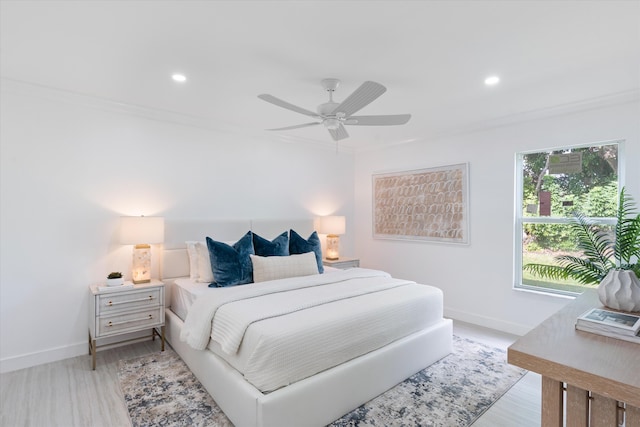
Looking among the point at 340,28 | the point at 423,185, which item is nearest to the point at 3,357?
the point at 340,28

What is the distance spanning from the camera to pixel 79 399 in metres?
2.35

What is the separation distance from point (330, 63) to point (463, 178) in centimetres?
256

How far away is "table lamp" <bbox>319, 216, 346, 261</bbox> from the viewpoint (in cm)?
470

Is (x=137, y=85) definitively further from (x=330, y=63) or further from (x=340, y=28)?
(x=340, y=28)

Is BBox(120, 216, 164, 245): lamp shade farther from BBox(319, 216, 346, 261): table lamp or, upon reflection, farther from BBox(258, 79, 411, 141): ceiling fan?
BBox(319, 216, 346, 261): table lamp

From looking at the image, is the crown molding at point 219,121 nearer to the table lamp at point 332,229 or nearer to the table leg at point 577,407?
the table lamp at point 332,229

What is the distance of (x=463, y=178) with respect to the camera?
411 centimetres

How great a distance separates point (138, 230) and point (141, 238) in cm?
8

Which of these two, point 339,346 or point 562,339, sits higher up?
point 562,339

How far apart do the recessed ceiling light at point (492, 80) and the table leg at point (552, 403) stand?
7.47 ft

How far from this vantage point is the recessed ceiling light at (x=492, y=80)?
2.64 metres

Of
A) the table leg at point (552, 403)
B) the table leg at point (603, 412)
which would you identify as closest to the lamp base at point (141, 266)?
the table leg at point (552, 403)

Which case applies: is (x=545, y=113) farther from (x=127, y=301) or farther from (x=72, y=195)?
(x=72, y=195)

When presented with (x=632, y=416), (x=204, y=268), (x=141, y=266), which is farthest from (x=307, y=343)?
(x=141, y=266)
